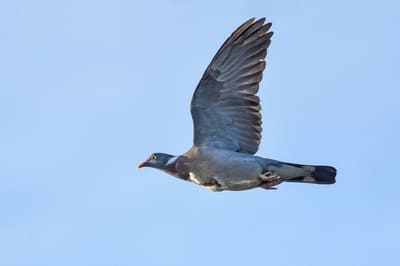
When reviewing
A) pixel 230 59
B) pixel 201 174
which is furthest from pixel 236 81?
pixel 201 174

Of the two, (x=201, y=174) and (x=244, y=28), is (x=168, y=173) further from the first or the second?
(x=244, y=28)

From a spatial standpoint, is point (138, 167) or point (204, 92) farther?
point (138, 167)

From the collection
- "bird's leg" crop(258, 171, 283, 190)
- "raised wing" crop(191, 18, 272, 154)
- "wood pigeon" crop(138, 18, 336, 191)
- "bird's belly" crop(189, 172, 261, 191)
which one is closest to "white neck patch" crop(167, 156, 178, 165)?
"wood pigeon" crop(138, 18, 336, 191)

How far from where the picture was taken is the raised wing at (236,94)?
2078 cm

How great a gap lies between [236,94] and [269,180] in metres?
1.55

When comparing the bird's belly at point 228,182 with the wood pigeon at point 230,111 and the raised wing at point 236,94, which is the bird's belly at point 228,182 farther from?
the raised wing at point 236,94

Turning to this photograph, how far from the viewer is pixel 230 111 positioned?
68.5 feet

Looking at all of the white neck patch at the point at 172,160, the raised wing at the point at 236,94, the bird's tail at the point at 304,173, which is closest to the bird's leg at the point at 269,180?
the bird's tail at the point at 304,173

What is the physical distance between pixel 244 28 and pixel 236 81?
866mm

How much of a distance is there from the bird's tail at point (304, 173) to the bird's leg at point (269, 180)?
0.06 meters

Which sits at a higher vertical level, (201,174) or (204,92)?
(204,92)

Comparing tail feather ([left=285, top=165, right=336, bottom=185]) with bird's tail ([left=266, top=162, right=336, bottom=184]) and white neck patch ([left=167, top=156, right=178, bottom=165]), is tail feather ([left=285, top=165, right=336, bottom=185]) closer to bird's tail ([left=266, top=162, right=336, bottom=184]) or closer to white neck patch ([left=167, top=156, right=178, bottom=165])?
bird's tail ([left=266, top=162, right=336, bottom=184])

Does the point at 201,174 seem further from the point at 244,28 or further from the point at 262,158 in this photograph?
the point at 244,28

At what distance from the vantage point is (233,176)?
20.2 m
